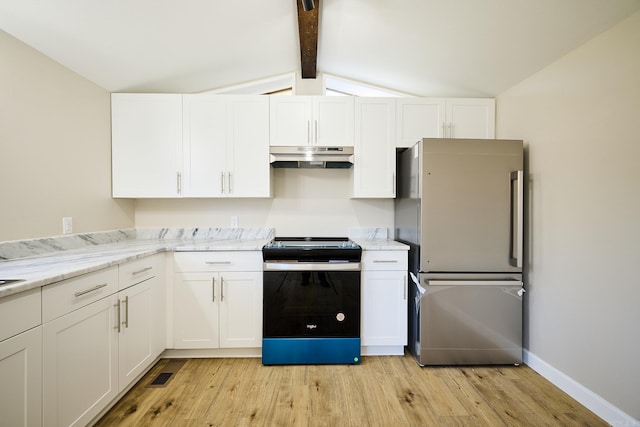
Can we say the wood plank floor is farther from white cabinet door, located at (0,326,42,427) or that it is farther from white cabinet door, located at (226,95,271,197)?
white cabinet door, located at (226,95,271,197)

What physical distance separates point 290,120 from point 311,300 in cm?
160

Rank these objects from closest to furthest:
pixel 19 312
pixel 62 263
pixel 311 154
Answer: pixel 19 312, pixel 62 263, pixel 311 154

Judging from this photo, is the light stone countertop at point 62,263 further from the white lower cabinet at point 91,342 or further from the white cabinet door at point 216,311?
the white cabinet door at point 216,311

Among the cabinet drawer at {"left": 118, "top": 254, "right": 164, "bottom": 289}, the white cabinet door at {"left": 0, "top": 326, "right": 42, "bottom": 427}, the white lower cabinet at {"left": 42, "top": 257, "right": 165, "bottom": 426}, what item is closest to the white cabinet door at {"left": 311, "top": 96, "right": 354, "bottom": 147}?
the cabinet drawer at {"left": 118, "top": 254, "right": 164, "bottom": 289}

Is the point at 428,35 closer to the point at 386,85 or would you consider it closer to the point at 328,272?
the point at 386,85

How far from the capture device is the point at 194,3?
1.69 metres

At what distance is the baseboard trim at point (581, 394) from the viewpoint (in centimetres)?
150

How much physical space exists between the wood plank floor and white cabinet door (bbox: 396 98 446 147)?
1952mm

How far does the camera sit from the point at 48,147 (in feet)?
6.05

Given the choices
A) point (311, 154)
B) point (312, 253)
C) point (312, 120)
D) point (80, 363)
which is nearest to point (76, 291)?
point (80, 363)

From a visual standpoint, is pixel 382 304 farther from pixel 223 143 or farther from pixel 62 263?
pixel 62 263

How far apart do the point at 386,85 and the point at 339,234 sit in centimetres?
160

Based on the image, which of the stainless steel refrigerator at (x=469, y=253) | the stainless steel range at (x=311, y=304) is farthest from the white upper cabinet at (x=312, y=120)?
the stainless steel range at (x=311, y=304)

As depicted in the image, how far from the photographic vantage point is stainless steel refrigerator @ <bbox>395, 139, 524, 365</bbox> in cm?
204
